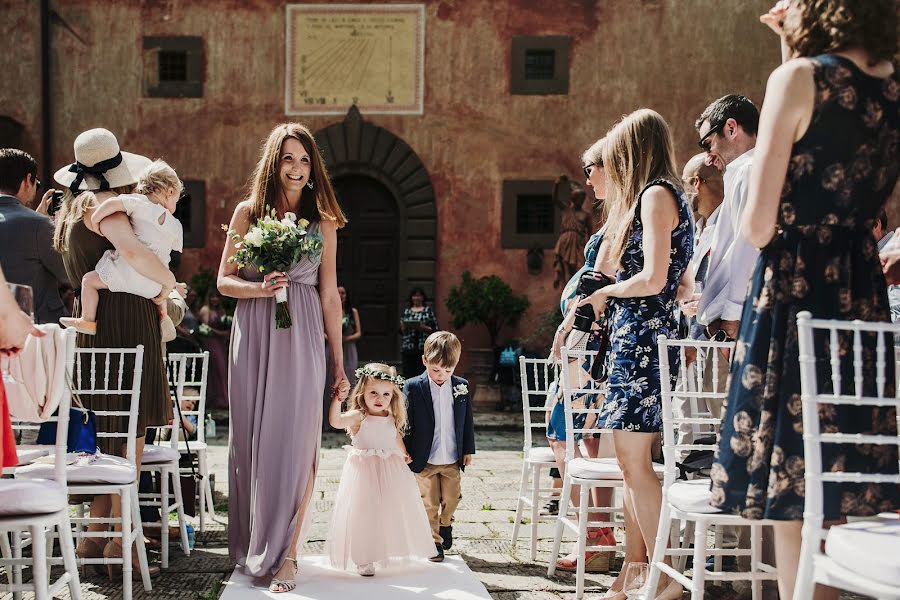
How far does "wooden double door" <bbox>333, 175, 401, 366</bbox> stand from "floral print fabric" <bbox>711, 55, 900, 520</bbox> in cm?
1309

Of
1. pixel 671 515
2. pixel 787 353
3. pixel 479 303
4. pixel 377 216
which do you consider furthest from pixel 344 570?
pixel 377 216

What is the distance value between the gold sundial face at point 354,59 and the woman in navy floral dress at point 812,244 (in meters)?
13.1

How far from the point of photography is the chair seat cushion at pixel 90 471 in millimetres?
3822

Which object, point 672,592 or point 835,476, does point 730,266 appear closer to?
point 672,592

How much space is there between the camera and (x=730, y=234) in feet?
12.8

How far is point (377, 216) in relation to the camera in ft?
51.2

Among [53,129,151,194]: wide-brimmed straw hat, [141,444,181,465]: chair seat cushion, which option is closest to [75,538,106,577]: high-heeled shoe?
[141,444,181,465]: chair seat cushion

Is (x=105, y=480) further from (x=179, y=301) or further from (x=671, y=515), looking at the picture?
(x=671, y=515)

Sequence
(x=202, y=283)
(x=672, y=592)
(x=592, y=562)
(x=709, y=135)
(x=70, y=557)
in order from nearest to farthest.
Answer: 1. (x=70, y=557)
2. (x=672, y=592)
3. (x=709, y=135)
4. (x=592, y=562)
5. (x=202, y=283)

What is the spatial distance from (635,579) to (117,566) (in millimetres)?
2257

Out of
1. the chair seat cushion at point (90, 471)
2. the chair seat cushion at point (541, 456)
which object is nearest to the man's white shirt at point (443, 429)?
the chair seat cushion at point (541, 456)

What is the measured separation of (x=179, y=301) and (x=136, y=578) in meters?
1.43

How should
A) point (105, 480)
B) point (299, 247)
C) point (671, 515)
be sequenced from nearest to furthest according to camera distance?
point (671, 515)
point (105, 480)
point (299, 247)

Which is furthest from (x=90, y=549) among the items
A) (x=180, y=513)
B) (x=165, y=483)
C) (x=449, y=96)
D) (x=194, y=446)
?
(x=449, y=96)
